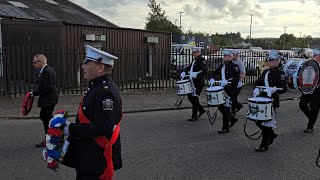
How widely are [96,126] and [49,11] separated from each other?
2200 centimetres

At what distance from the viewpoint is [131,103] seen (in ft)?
43.0

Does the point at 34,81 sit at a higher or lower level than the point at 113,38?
lower

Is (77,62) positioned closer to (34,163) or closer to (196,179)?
(34,163)

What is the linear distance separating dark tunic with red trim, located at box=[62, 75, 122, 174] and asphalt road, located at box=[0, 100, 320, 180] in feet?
7.42

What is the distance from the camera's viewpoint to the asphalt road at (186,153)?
18.8ft

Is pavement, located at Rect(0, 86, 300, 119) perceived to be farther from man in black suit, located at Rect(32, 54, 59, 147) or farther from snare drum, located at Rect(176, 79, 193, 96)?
man in black suit, located at Rect(32, 54, 59, 147)

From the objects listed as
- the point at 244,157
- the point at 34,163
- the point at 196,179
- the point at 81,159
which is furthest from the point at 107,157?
the point at 244,157

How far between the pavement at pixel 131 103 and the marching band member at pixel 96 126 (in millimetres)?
7414

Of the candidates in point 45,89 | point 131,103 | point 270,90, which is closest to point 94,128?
point 45,89

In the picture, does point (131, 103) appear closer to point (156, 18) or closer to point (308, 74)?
point (308, 74)

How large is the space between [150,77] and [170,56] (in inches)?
54.5

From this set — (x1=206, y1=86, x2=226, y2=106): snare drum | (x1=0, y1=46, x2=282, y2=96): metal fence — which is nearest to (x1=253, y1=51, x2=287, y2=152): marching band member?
(x1=206, y1=86, x2=226, y2=106): snare drum

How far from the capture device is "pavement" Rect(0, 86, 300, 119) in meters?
10.9

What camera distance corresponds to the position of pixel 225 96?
28.3ft
